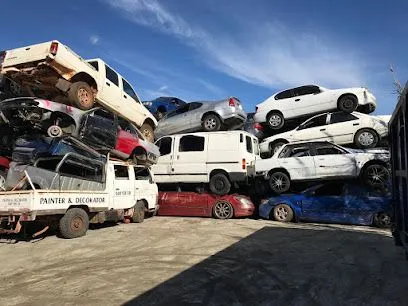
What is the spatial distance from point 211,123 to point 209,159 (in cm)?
180

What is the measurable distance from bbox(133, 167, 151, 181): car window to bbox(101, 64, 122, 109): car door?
2.02 m

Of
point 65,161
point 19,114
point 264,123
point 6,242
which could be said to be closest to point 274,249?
point 65,161

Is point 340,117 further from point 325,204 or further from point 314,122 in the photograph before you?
point 325,204

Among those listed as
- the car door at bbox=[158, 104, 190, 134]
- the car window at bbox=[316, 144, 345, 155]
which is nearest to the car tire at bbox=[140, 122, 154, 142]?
the car door at bbox=[158, 104, 190, 134]

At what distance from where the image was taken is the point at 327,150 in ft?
43.1

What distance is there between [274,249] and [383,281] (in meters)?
2.69

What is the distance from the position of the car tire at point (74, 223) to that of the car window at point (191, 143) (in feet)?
16.4

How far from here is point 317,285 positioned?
620 centimetres

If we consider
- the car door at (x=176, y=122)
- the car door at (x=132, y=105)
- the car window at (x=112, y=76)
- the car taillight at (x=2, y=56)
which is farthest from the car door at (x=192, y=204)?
the car taillight at (x=2, y=56)

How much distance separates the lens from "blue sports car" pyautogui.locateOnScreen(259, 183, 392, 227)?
472 inches

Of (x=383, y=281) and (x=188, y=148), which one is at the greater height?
(x=188, y=148)

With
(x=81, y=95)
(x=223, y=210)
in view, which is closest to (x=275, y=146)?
(x=223, y=210)

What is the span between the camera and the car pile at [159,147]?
10.4 meters

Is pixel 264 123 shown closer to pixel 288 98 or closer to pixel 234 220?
pixel 288 98
